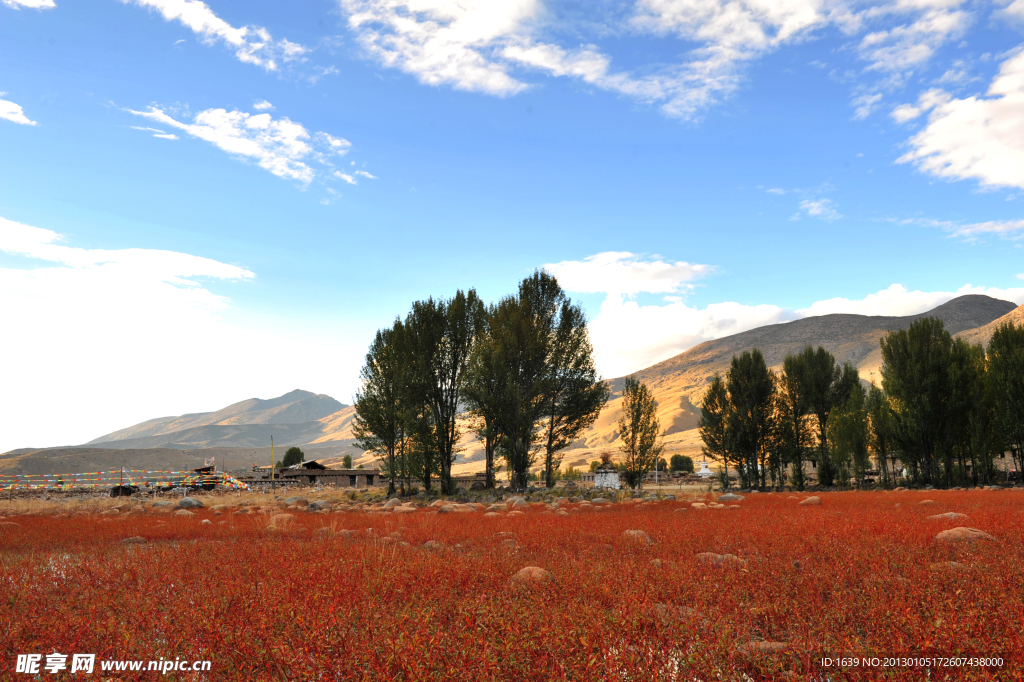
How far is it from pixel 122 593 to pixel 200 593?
1271 millimetres

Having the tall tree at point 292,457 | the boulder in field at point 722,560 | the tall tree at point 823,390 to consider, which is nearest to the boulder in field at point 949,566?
the boulder in field at point 722,560

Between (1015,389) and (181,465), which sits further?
(181,465)

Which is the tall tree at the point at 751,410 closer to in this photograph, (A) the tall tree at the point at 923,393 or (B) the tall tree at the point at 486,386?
(A) the tall tree at the point at 923,393

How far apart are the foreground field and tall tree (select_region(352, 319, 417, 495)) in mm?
25416

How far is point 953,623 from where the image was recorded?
4480 mm

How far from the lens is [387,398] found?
38.9 m

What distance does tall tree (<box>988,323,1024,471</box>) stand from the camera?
36.5 meters

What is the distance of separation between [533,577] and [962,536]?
7998 millimetres

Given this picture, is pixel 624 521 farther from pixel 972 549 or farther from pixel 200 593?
pixel 200 593

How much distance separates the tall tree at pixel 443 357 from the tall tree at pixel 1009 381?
37.9 metres

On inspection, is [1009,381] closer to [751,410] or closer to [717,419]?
[751,410]

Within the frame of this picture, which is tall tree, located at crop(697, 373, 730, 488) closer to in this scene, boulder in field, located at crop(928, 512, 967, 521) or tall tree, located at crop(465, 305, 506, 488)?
tall tree, located at crop(465, 305, 506, 488)

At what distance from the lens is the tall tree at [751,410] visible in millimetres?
47312

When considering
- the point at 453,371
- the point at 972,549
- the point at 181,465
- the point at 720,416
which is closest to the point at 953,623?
the point at 972,549
